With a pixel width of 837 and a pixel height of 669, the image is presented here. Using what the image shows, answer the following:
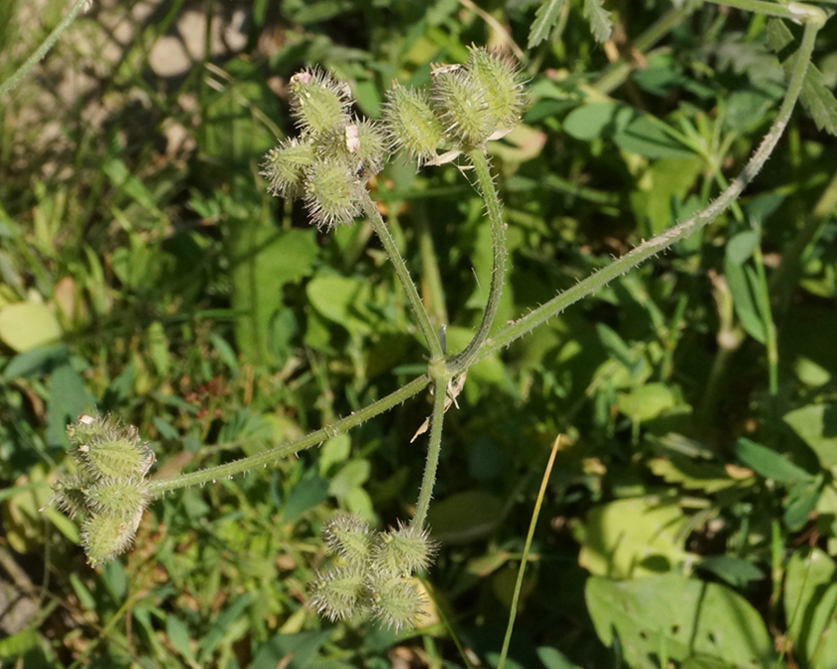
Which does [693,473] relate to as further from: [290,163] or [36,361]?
[36,361]

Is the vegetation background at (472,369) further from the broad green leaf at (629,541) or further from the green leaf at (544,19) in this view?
the green leaf at (544,19)

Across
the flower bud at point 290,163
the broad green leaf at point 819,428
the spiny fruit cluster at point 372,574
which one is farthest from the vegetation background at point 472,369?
the flower bud at point 290,163

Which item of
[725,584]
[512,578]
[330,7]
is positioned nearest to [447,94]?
[330,7]

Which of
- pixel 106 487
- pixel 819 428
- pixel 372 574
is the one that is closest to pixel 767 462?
pixel 819 428

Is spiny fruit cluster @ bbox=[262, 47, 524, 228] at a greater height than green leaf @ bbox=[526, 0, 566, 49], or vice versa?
green leaf @ bbox=[526, 0, 566, 49]

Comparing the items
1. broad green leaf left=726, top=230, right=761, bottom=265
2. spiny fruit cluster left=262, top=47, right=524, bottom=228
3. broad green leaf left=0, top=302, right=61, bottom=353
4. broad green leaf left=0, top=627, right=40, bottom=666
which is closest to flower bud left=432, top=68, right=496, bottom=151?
spiny fruit cluster left=262, top=47, right=524, bottom=228

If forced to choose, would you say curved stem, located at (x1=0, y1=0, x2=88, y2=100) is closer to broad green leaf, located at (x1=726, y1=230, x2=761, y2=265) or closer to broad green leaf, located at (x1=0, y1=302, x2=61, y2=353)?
broad green leaf, located at (x1=0, y1=302, x2=61, y2=353)
